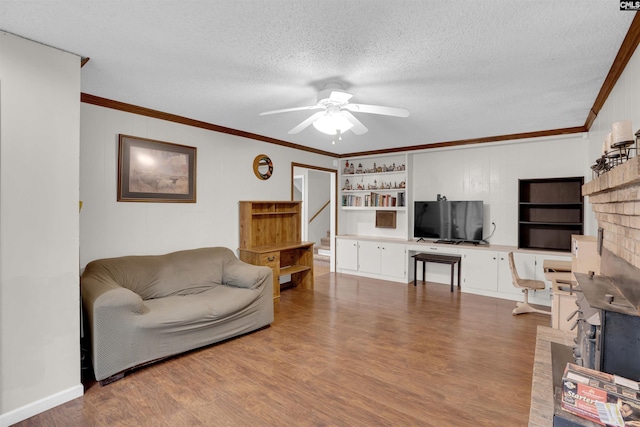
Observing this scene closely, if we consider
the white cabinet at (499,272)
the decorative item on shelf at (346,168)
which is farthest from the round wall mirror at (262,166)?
the white cabinet at (499,272)

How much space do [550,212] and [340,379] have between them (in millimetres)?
4155

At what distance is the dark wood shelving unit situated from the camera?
15.1 ft

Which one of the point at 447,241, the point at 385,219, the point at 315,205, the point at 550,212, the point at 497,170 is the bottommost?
the point at 447,241

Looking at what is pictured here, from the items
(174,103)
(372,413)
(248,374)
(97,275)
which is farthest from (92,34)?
(372,413)

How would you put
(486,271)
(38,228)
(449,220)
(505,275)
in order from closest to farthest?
1. (38,228)
2. (505,275)
3. (486,271)
4. (449,220)

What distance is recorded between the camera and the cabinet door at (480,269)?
490 centimetres

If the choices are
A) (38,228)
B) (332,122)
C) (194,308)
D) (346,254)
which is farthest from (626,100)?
(346,254)

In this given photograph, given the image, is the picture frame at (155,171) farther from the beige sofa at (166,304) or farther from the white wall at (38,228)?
the white wall at (38,228)

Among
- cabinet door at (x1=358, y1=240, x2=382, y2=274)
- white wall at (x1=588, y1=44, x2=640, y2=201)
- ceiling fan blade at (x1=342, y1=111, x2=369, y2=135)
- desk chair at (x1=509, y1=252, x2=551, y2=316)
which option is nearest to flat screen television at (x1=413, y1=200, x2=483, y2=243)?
cabinet door at (x1=358, y1=240, x2=382, y2=274)

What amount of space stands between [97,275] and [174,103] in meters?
1.87

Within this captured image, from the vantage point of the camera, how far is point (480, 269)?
5.01 meters

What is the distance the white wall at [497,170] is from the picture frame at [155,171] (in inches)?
155

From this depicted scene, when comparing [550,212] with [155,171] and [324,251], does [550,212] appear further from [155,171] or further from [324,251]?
[155,171]

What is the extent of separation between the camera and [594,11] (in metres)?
1.77
